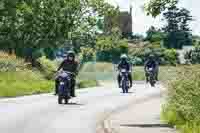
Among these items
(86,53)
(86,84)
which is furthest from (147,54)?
(86,84)

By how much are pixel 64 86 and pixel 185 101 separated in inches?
413

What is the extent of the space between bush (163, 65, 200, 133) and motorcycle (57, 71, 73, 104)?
299 inches

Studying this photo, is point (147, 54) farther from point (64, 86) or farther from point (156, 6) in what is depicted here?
point (156, 6)

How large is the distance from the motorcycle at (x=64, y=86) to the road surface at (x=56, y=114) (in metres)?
0.37

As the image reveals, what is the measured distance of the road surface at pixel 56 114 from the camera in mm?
18694

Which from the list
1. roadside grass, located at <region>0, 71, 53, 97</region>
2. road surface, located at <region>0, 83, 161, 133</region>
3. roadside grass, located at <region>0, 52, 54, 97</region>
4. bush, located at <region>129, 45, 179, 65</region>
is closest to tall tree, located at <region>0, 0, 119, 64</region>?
roadside grass, located at <region>0, 52, 54, 97</region>

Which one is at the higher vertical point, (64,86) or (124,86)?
(64,86)

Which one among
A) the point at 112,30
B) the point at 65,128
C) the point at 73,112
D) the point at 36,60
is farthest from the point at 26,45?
the point at 65,128

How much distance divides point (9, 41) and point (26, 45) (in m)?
1.38

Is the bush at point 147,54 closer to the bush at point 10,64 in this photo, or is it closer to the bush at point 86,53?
the bush at point 86,53

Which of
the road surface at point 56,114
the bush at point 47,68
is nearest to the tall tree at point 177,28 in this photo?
the bush at point 47,68

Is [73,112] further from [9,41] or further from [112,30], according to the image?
[112,30]

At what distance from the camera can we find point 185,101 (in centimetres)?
1780

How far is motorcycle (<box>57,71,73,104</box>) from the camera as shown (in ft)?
90.8
